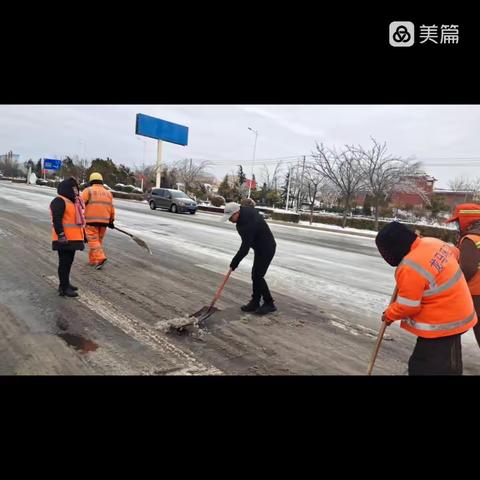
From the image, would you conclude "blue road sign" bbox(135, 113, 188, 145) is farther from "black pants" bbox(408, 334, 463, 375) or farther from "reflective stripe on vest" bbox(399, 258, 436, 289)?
"black pants" bbox(408, 334, 463, 375)

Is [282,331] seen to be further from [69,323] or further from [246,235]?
[69,323]

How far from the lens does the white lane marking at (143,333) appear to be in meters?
3.26

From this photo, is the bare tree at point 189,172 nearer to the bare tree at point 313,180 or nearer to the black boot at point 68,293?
the bare tree at point 313,180

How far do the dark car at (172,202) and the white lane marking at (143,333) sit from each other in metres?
20.0

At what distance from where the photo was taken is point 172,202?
2506 cm

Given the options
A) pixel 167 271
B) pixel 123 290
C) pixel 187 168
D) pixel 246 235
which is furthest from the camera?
pixel 187 168

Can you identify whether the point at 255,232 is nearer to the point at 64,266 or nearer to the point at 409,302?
the point at 409,302

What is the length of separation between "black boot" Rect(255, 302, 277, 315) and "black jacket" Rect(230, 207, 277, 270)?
721 millimetres

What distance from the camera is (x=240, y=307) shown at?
5.11m

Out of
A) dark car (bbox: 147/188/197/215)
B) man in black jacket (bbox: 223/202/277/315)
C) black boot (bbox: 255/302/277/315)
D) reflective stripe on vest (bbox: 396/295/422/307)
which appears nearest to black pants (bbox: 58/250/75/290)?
man in black jacket (bbox: 223/202/277/315)

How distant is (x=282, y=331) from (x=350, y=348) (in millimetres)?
820

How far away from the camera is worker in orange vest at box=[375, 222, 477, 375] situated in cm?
236

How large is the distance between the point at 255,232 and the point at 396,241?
8.41 ft
